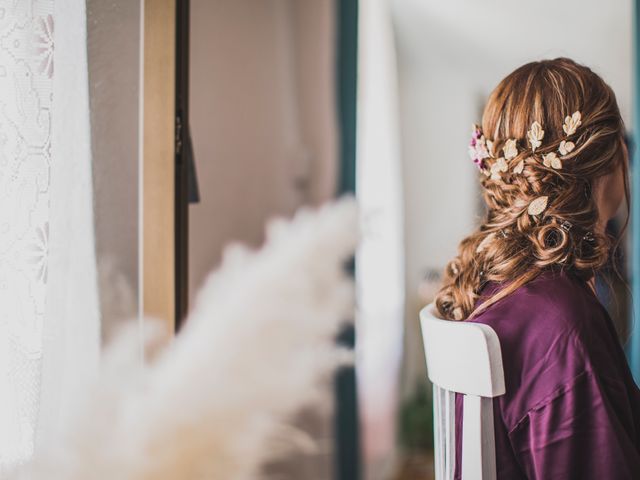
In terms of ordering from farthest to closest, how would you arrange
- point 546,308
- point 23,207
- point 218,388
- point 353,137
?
point 353,137 → point 546,308 → point 23,207 → point 218,388

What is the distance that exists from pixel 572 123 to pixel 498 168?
13 cm

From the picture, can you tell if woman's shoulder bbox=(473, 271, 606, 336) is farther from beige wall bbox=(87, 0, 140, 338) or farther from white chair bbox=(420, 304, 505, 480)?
beige wall bbox=(87, 0, 140, 338)

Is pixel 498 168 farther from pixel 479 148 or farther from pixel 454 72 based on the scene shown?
pixel 454 72

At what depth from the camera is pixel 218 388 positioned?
34cm

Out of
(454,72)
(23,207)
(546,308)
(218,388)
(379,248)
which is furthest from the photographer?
(454,72)

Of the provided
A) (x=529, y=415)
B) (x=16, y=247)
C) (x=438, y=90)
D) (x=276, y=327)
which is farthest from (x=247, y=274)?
(x=438, y=90)

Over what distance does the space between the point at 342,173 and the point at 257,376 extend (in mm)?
1594

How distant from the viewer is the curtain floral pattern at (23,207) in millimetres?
758

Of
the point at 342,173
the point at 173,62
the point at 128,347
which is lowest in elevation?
the point at 128,347

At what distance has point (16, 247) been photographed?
77 cm

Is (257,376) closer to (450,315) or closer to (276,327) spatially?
(276,327)

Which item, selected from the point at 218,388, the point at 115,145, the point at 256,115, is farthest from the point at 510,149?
the point at 256,115

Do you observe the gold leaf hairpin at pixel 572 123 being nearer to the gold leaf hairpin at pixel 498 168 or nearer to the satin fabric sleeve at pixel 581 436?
the gold leaf hairpin at pixel 498 168

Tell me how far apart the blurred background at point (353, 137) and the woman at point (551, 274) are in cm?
27
